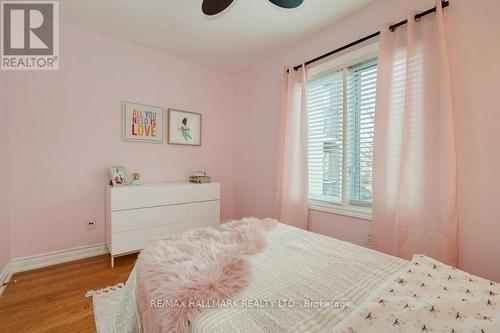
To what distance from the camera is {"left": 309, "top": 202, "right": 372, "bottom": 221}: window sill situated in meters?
2.12

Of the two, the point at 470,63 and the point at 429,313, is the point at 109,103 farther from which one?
the point at 470,63

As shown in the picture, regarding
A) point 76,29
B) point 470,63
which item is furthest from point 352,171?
point 76,29

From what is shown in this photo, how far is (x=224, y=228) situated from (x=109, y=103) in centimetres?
214

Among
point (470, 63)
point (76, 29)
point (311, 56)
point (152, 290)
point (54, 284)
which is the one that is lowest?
point (54, 284)

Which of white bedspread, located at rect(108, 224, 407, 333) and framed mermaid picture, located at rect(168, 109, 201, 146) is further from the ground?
framed mermaid picture, located at rect(168, 109, 201, 146)

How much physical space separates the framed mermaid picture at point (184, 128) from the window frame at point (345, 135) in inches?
69.2

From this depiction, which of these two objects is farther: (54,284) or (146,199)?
(146,199)

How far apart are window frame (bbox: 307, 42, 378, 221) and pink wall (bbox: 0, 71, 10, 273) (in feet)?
9.58

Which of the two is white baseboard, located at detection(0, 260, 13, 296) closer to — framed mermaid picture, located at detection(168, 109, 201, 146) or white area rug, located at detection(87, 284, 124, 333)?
white area rug, located at detection(87, 284, 124, 333)

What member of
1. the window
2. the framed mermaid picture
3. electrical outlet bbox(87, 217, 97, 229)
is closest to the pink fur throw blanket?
the window

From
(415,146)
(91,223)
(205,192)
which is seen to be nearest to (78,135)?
(91,223)

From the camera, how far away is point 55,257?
Result: 2.34 m

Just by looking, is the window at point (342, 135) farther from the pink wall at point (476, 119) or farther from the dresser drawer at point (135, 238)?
the dresser drawer at point (135, 238)

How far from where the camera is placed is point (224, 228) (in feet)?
5.19
